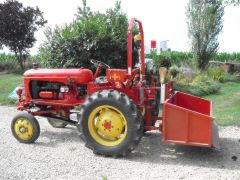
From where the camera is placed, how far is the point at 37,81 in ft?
24.5

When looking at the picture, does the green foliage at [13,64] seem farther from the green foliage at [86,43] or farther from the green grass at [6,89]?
the green foliage at [86,43]

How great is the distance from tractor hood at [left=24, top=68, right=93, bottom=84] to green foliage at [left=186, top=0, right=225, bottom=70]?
12789 mm

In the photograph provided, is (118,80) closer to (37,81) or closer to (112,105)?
(112,105)

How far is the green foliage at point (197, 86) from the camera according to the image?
43.9 ft

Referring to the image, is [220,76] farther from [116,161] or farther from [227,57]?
[116,161]

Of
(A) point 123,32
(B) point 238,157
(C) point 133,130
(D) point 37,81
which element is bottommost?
(B) point 238,157

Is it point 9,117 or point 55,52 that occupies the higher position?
point 55,52

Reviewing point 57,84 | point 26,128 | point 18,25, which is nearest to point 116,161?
point 26,128

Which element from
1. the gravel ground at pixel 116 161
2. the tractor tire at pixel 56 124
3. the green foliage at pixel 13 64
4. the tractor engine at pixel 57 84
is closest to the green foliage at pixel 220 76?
the gravel ground at pixel 116 161

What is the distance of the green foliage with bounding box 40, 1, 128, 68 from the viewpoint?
1123 centimetres

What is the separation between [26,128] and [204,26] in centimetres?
1362

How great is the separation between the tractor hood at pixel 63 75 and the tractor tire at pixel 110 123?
0.76 meters

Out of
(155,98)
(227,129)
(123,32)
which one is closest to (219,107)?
(227,129)

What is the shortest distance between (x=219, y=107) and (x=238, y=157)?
187 inches
